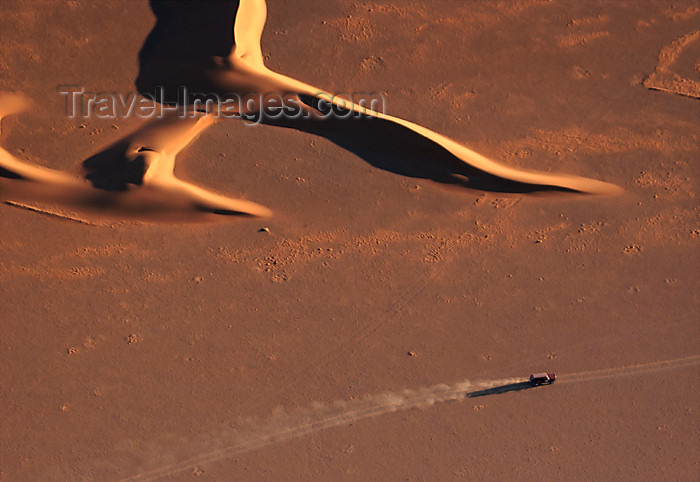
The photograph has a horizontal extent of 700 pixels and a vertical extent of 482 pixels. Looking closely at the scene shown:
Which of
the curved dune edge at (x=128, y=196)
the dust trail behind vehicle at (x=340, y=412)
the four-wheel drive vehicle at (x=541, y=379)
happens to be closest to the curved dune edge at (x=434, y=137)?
the curved dune edge at (x=128, y=196)

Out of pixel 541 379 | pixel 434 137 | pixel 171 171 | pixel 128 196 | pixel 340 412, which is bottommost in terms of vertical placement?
pixel 340 412

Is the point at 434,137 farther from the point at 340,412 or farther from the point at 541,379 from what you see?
the point at 340,412

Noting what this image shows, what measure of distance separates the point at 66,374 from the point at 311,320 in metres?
3.69

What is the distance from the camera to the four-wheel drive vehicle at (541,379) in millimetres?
11125

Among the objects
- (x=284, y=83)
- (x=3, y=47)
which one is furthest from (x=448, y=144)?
(x=3, y=47)

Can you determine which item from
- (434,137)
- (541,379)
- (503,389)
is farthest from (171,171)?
(541,379)

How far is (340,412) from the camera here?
11.1 m

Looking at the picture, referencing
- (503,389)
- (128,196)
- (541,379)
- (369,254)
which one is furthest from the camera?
(128,196)

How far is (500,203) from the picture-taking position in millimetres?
12492

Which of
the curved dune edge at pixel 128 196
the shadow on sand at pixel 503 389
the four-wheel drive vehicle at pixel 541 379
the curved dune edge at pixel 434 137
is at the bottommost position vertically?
the shadow on sand at pixel 503 389

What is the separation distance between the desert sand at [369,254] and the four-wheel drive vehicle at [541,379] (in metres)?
0.17

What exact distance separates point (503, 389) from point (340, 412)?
7.90 feet

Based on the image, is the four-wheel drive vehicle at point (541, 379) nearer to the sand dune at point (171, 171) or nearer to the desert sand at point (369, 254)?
the desert sand at point (369, 254)

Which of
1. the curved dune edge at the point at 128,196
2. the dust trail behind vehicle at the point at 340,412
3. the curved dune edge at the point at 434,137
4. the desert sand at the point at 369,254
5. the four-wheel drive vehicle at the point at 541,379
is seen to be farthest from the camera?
the curved dune edge at the point at 434,137
